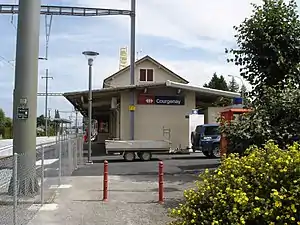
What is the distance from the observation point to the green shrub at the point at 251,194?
4.76 metres

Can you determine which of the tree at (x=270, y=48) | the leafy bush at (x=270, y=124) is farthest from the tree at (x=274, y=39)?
the leafy bush at (x=270, y=124)

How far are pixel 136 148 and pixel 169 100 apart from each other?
7.36 m

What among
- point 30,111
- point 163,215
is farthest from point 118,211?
point 30,111

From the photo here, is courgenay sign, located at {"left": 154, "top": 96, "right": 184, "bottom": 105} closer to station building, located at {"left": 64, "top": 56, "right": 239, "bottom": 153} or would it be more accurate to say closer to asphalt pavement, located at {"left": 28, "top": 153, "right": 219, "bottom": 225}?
station building, located at {"left": 64, "top": 56, "right": 239, "bottom": 153}

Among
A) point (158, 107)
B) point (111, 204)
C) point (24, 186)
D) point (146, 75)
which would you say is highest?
point (146, 75)

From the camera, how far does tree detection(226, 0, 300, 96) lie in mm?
15734

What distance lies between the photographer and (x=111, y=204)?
11039mm

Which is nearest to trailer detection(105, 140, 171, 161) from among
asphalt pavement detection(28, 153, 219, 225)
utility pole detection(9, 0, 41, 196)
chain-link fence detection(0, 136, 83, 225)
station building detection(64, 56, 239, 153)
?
asphalt pavement detection(28, 153, 219, 225)

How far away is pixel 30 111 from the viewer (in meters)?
11.7

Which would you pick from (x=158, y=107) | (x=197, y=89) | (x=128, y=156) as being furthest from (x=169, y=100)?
(x=128, y=156)

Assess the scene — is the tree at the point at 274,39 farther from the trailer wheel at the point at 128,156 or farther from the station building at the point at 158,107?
the station building at the point at 158,107

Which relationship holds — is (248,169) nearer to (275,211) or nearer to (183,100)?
(275,211)

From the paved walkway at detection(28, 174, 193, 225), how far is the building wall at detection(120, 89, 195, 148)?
14627mm

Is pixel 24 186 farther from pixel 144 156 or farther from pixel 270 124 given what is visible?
pixel 144 156
